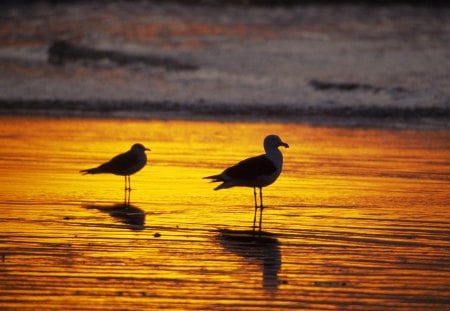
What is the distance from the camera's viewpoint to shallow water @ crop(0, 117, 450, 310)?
7465 mm

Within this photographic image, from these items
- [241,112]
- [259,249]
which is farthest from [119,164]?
[241,112]

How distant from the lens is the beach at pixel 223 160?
7809 millimetres

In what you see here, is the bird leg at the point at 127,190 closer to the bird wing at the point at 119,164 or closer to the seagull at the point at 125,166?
the seagull at the point at 125,166

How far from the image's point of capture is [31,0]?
4062cm

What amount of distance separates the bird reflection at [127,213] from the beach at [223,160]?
3 cm

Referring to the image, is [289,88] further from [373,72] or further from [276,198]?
[276,198]

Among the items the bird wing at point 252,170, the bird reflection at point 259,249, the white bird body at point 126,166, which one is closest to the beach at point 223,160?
the bird reflection at point 259,249

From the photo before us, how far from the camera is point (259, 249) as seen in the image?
912 centimetres

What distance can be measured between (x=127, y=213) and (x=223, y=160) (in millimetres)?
4423

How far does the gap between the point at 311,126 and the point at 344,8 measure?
826 inches

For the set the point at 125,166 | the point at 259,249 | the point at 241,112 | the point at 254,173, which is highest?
the point at 241,112

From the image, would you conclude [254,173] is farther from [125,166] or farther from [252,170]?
[125,166]

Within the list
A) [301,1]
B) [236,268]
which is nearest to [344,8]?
[301,1]

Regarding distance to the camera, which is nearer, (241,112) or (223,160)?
(223,160)
